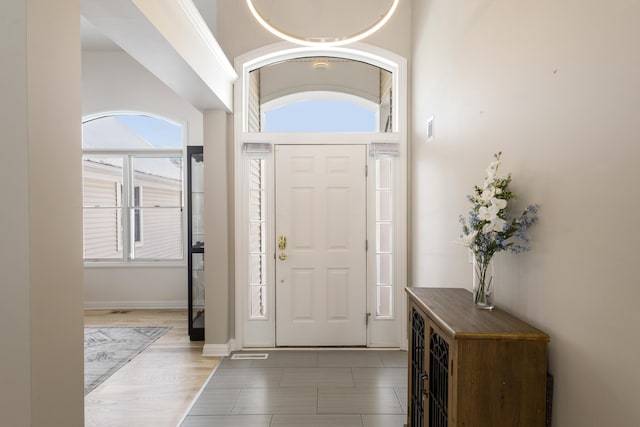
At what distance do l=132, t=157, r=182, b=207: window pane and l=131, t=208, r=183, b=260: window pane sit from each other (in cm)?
13

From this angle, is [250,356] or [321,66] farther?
[321,66]

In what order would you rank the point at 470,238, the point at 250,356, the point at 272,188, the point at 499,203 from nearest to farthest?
the point at 499,203, the point at 470,238, the point at 250,356, the point at 272,188

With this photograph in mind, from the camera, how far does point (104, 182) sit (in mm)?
5238

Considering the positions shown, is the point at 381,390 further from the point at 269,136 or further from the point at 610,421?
the point at 269,136

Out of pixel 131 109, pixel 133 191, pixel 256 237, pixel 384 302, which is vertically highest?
pixel 131 109

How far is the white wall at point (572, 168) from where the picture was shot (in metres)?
1.06

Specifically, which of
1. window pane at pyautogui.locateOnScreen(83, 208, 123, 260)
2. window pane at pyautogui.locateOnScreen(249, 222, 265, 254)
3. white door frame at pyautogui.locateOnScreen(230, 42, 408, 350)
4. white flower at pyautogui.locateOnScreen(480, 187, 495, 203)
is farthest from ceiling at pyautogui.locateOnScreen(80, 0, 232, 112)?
window pane at pyautogui.locateOnScreen(83, 208, 123, 260)

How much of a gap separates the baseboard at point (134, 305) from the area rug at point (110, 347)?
76cm

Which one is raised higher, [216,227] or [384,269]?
[216,227]

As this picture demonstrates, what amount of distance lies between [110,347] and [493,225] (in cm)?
395

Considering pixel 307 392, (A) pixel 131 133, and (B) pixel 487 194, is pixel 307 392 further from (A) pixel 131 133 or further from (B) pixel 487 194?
(A) pixel 131 133

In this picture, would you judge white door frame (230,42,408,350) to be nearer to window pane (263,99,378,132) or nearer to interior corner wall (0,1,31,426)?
window pane (263,99,378,132)

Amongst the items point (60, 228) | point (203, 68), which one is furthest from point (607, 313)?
point (203, 68)

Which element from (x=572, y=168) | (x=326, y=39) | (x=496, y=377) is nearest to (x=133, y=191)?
(x=326, y=39)
